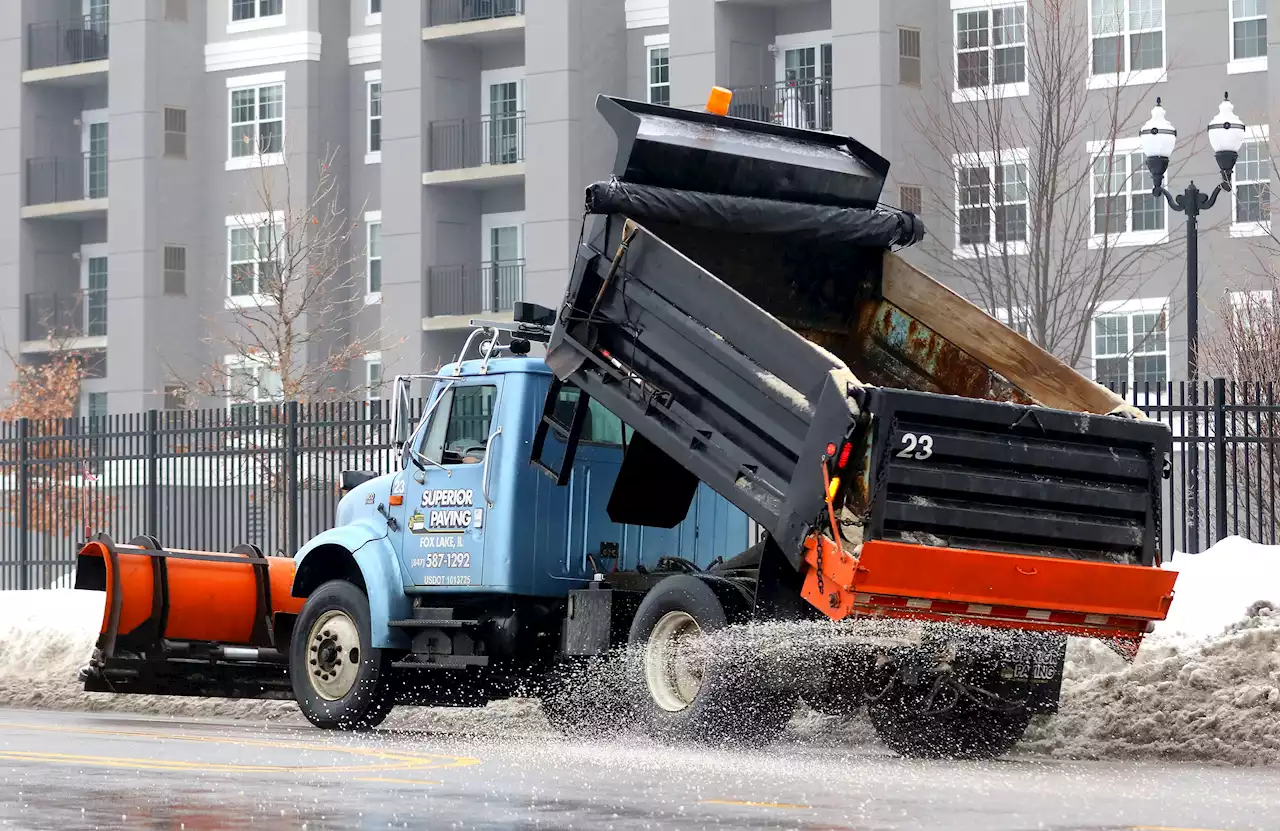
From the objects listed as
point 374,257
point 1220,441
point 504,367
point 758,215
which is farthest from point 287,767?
point 374,257

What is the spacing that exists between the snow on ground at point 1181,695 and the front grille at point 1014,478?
→ 193 cm

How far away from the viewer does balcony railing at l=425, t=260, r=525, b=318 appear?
41656mm

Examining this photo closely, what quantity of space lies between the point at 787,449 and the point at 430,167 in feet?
101

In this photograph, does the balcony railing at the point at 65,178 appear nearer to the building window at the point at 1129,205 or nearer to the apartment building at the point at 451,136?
the apartment building at the point at 451,136

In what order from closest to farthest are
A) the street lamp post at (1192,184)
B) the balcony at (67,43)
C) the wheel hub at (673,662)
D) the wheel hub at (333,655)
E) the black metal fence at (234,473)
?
the wheel hub at (673,662) < the wheel hub at (333,655) < the black metal fence at (234,473) < the street lamp post at (1192,184) < the balcony at (67,43)

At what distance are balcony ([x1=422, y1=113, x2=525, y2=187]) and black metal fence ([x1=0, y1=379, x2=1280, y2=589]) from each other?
1594cm

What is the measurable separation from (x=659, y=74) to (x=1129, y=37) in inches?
353

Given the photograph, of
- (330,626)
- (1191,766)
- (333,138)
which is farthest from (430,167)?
(1191,766)

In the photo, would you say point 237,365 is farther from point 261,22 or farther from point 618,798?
point 618,798

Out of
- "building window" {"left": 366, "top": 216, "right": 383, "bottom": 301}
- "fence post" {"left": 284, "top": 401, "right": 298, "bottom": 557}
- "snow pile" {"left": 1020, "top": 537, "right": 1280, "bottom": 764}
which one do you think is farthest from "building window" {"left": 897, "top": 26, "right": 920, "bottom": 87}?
"snow pile" {"left": 1020, "top": 537, "right": 1280, "bottom": 764}

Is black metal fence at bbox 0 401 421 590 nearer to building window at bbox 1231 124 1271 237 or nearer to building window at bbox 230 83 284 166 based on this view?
building window at bbox 1231 124 1271 237

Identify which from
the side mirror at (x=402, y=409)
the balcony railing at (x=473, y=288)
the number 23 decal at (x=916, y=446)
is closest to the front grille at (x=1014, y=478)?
the number 23 decal at (x=916, y=446)

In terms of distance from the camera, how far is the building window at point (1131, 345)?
3375 cm

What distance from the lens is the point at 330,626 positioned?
50.6ft
